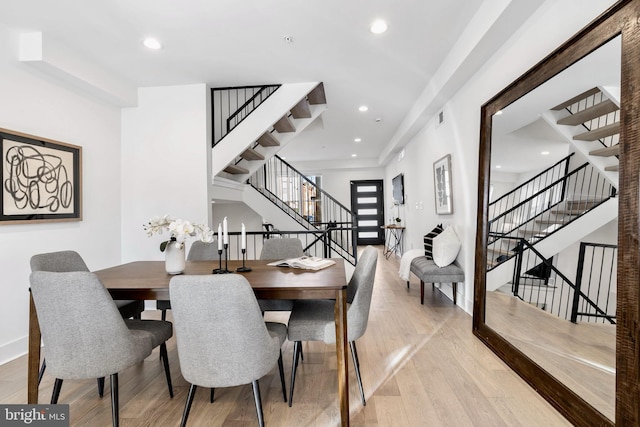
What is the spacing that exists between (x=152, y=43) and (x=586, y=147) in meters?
3.40

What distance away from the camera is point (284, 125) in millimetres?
4465

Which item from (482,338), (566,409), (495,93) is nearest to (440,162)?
(495,93)

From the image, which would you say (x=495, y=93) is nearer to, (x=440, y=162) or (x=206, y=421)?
(x=440, y=162)

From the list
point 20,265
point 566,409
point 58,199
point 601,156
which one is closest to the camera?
point 601,156

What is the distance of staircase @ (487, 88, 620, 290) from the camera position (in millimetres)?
1547

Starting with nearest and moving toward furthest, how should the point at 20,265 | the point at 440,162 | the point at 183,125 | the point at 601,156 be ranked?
the point at 601,156 → the point at 20,265 → the point at 183,125 → the point at 440,162

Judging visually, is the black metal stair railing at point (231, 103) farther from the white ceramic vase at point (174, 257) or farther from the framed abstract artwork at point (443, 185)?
the framed abstract artwork at point (443, 185)

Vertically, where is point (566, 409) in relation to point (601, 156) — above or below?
below

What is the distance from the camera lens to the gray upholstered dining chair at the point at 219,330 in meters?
1.39

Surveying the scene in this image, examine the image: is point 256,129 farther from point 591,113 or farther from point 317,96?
point 591,113

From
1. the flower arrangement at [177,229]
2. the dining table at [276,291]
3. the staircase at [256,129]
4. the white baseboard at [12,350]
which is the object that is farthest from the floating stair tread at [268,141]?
the white baseboard at [12,350]

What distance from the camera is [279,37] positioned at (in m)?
2.82

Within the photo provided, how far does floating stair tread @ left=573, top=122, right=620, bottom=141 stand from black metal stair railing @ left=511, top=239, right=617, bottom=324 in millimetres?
548

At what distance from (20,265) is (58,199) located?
0.65m
